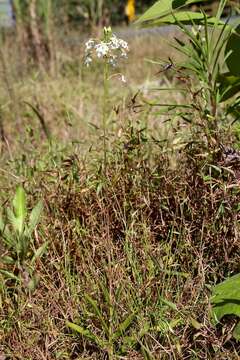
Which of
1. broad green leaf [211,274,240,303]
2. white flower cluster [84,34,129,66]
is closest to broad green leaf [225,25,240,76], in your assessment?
white flower cluster [84,34,129,66]

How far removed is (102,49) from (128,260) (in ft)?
2.11

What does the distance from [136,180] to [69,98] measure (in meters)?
3.28

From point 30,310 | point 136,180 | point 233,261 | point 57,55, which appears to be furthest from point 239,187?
point 57,55

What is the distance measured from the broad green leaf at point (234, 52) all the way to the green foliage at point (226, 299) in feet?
2.50

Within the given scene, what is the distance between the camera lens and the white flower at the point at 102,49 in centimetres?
202

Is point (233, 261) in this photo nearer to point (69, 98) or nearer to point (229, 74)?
point (229, 74)

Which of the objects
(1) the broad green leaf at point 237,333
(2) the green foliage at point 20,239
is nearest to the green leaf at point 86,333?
(2) the green foliage at point 20,239

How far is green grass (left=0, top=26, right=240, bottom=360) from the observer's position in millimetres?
1988

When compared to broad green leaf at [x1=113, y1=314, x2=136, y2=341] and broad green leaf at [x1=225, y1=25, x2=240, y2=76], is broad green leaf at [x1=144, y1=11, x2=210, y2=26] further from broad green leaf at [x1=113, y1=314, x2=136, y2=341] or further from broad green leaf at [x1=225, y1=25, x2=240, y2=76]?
broad green leaf at [x1=113, y1=314, x2=136, y2=341]

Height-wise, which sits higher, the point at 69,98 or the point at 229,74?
the point at 229,74

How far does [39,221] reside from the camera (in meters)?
2.50

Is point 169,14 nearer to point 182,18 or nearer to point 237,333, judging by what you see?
point 182,18

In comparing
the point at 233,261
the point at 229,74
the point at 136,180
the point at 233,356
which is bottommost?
the point at 233,356

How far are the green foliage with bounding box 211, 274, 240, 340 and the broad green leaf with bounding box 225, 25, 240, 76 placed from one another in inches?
30.0
